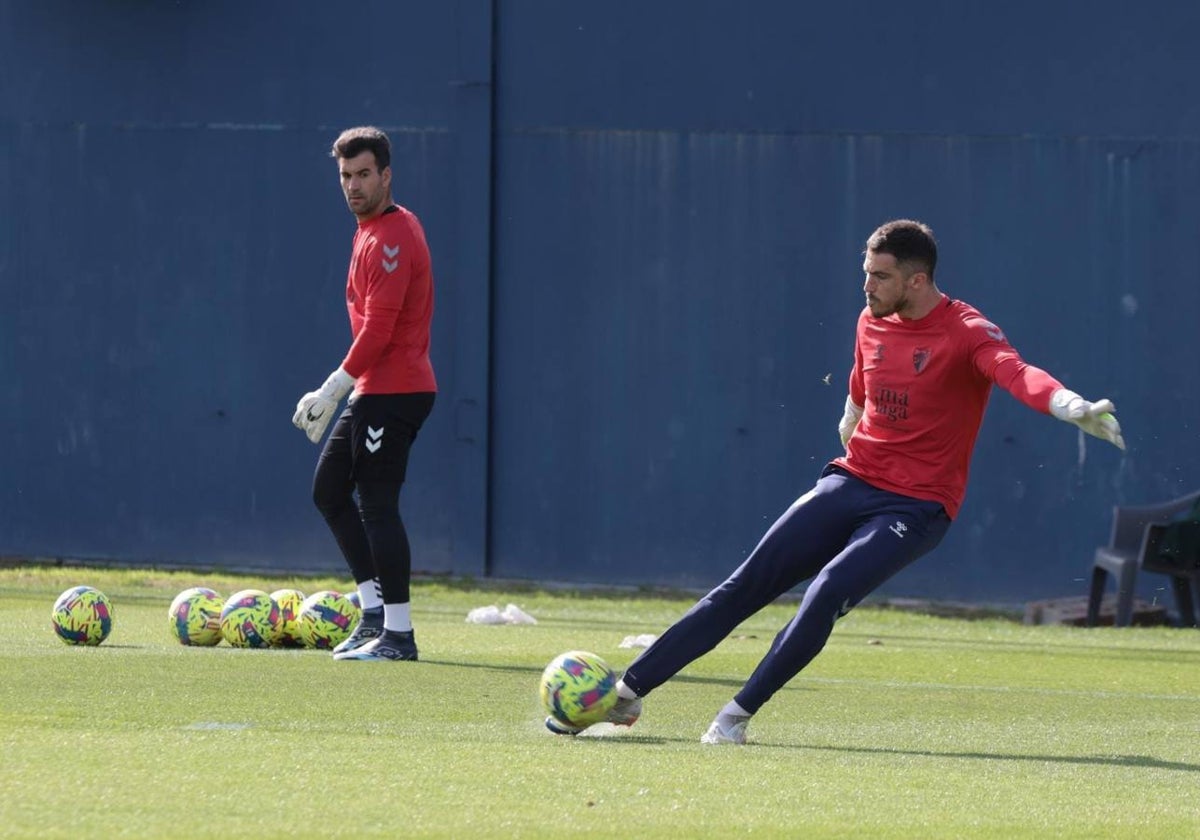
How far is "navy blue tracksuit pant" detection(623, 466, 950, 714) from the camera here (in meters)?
7.29

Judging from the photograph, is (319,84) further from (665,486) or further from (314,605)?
→ (314,605)

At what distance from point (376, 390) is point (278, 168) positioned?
7.10 m

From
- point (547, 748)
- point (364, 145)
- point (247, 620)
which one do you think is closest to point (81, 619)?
point (247, 620)

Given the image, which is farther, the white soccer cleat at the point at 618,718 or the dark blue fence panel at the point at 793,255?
the dark blue fence panel at the point at 793,255

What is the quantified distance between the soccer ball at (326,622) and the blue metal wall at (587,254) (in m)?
6.03

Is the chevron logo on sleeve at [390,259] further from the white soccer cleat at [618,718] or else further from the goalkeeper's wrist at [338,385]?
the white soccer cleat at [618,718]

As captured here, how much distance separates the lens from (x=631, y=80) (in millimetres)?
15781

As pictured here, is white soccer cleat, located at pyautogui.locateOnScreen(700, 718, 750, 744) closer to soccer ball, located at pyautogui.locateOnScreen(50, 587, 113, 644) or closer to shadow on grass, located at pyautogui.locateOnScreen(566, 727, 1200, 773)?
shadow on grass, located at pyautogui.locateOnScreen(566, 727, 1200, 773)

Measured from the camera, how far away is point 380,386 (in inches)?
372

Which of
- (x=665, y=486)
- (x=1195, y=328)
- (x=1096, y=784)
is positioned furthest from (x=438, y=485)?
(x=1096, y=784)

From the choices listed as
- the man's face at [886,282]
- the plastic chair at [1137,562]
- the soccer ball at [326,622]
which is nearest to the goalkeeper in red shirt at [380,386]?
the soccer ball at [326,622]

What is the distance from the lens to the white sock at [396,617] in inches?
373

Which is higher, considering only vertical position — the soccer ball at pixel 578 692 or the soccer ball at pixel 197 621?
the soccer ball at pixel 578 692

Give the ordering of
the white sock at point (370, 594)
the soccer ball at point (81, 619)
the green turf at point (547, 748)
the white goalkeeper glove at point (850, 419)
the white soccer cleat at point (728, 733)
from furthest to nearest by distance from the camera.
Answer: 1. the soccer ball at point (81, 619)
2. the white sock at point (370, 594)
3. the white goalkeeper glove at point (850, 419)
4. the white soccer cleat at point (728, 733)
5. the green turf at point (547, 748)
